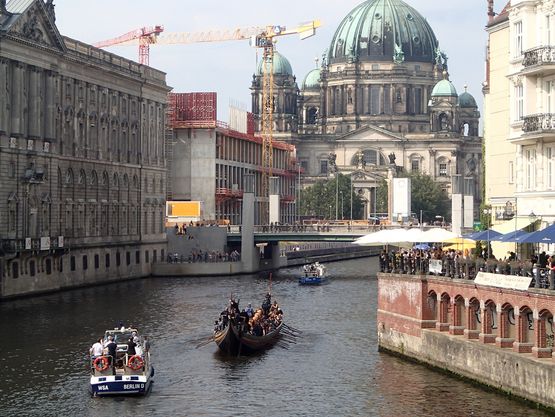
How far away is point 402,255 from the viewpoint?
78.2 meters

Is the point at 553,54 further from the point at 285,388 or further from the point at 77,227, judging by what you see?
the point at 77,227

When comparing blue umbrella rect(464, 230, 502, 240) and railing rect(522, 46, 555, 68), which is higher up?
railing rect(522, 46, 555, 68)

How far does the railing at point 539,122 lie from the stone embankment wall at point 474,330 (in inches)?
414

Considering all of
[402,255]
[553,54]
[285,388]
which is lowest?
[285,388]

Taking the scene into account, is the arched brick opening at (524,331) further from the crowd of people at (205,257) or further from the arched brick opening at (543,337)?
the crowd of people at (205,257)

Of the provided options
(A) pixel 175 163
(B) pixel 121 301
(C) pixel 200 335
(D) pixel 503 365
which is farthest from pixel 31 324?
(A) pixel 175 163

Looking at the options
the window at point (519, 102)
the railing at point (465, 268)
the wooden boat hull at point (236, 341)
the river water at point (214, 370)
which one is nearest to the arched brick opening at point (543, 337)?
the railing at point (465, 268)

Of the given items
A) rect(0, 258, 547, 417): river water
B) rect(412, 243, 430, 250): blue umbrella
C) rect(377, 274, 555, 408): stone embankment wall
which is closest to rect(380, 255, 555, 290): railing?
rect(377, 274, 555, 408): stone embankment wall

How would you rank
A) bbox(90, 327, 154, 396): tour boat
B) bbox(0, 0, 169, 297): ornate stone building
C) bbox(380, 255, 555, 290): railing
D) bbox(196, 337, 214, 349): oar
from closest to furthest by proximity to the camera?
bbox(380, 255, 555, 290): railing → bbox(90, 327, 154, 396): tour boat → bbox(196, 337, 214, 349): oar → bbox(0, 0, 169, 297): ornate stone building

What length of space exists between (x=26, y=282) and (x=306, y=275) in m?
33.7

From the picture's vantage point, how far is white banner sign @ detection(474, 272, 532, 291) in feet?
194

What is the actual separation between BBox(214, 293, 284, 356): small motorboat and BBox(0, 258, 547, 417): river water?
3.03 feet

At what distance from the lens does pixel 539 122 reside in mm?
74875

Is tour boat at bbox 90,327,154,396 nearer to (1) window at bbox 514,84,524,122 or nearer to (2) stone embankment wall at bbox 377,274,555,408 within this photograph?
(2) stone embankment wall at bbox 377,274,555,408
